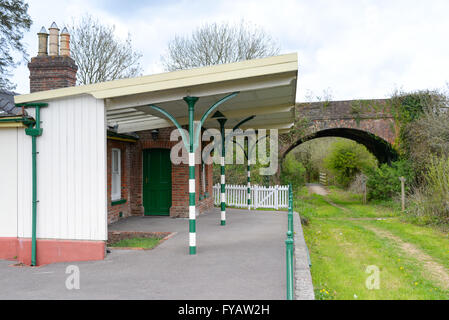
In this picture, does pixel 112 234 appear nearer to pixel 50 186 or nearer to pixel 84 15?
pixel 50 186

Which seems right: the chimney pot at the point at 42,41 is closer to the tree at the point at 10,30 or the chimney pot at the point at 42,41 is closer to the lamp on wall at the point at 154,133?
the lamp on wall at the point at 154,133

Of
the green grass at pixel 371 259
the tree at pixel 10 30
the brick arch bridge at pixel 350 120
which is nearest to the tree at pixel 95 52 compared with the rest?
the tree at pixel 10 30

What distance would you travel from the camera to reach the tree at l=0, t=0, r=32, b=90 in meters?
18.7

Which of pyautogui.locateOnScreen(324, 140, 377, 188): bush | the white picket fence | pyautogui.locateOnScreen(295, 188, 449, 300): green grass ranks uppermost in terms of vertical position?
pyautogui.locateOnScreen(324, 140, 377, 188): bush

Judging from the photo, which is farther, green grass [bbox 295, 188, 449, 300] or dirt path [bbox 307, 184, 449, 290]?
dirt path [bbox 307, 184, 449, 290]

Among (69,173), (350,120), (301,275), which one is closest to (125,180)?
(69,173)

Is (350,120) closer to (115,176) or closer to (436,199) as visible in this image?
(436,199)

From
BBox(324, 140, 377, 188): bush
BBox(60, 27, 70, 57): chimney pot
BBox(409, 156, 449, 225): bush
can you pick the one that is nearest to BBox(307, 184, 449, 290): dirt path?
BBox(409, 156, 449, 225): bush

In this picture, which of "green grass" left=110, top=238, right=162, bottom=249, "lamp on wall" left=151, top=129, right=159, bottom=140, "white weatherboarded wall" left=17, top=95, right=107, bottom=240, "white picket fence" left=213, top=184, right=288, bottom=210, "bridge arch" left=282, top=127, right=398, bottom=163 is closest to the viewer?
"white weatherboarded wall" left=17, top=95, right=107, bottom=240

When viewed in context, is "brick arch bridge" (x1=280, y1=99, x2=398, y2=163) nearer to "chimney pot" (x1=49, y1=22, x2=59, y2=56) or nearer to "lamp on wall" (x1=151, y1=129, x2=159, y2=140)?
"lamp on wall" (x1=151, y1=129, x2=159, y2=140)

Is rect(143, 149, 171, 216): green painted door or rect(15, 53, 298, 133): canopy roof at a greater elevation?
rect(15, 53, 298, 133): canopy roof

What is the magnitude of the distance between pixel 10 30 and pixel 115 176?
13101mm

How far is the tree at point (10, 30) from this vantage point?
1869 centimetres

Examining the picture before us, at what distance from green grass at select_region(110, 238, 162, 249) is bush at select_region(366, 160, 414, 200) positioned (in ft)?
44.3
